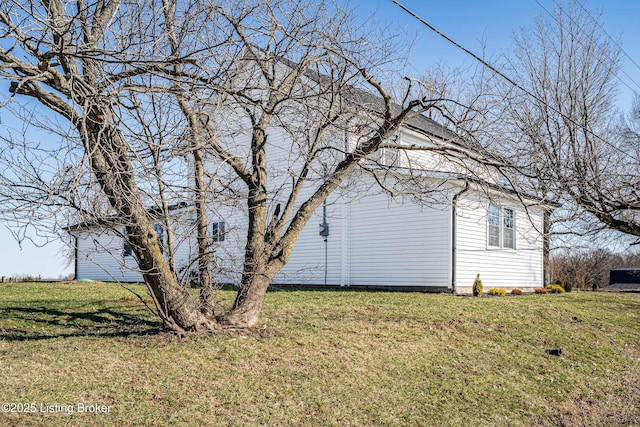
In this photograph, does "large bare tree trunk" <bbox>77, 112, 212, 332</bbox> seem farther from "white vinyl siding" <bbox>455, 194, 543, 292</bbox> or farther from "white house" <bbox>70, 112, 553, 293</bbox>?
"white vinyl siding" <bbox>455, 194, 543, 292</bbox>

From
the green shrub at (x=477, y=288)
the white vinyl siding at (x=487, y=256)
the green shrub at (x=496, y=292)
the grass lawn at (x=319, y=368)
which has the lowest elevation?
the grass lawn at (x=319, y=368)

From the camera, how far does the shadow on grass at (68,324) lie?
804cm

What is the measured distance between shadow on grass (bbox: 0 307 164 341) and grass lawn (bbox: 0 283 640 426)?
0.10 ft

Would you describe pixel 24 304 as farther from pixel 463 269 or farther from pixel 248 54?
pixel 463 269

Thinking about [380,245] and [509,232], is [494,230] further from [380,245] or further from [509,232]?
[380,245]

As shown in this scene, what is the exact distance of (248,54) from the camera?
26.1 ft

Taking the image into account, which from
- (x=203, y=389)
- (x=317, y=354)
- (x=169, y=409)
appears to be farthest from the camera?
(x=317, y=354)

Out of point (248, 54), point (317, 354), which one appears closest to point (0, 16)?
point (248, 54)

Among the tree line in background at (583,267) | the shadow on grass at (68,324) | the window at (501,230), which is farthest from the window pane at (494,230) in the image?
the shadow on grass at (68,324)

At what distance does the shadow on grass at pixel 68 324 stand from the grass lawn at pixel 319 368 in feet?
0.10

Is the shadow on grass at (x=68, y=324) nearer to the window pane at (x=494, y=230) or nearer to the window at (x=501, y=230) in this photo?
the window at (x=501, y=230)

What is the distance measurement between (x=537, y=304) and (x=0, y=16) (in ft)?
37.9

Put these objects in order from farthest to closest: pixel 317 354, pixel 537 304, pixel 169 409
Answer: pixel 537 304 < pixel 317 354 < pixel 169 409

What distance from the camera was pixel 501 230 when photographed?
17.9 meters
